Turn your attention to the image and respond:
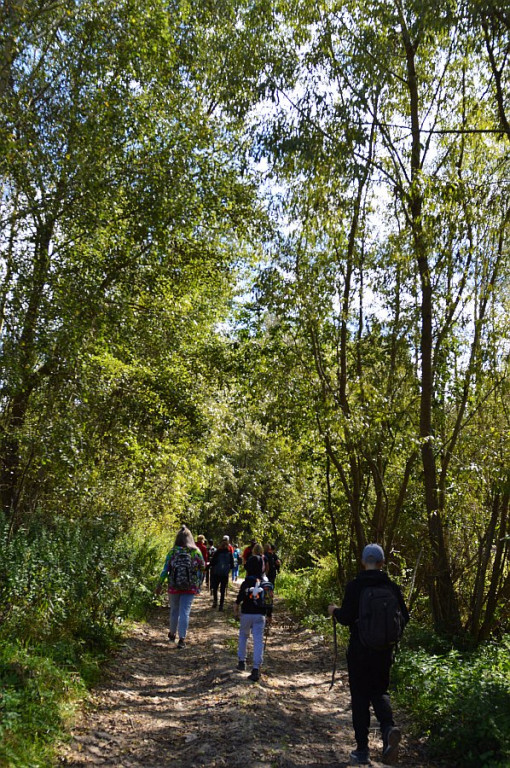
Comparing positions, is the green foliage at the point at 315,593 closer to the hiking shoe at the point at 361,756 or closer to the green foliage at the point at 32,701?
the green foliage at the point at 32,701

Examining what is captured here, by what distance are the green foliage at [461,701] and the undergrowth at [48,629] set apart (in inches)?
146

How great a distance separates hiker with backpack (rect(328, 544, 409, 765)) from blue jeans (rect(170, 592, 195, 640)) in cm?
529

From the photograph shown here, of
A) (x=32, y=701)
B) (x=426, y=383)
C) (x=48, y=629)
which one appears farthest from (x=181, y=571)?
(x=426, y=383)

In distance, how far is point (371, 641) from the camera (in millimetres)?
5285

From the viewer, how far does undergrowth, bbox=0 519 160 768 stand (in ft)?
17.3

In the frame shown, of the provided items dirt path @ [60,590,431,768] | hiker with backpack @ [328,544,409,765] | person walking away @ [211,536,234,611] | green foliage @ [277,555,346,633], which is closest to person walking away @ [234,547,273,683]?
dirt path @ [60,590,431,768]

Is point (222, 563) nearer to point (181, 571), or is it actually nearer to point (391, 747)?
point (181, 571)

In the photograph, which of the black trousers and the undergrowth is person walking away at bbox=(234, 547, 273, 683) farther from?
the black trousers

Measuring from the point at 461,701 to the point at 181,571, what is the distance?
17.0ft

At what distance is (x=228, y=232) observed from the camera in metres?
12.3

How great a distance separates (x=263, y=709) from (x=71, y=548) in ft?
12.0

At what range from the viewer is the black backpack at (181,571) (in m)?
10.3

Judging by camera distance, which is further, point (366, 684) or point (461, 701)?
point (461, 701)

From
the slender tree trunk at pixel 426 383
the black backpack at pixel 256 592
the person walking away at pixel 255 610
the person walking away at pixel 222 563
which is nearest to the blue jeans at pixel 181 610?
the person walking away at pixel 255 610
